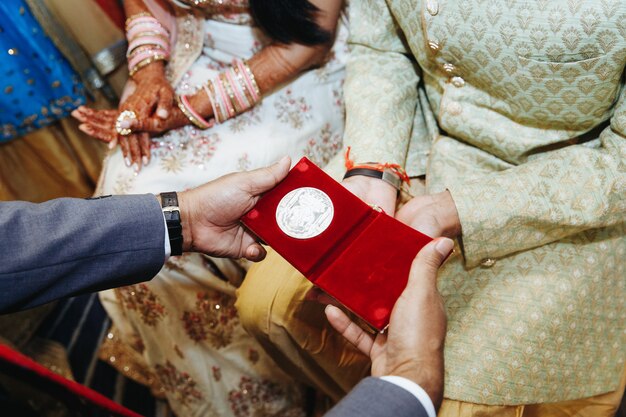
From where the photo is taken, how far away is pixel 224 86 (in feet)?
4.55

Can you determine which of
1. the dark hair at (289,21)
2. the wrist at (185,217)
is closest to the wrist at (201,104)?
the dark hair at (289,21)

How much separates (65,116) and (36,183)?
1.06 feet

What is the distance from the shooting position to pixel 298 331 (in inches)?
47.0

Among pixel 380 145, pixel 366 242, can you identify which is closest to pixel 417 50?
pixel 380 145

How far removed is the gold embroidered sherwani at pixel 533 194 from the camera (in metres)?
0.94

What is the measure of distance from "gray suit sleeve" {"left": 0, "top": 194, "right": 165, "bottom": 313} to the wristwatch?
2 cm

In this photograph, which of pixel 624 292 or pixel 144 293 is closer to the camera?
pixel 624 292

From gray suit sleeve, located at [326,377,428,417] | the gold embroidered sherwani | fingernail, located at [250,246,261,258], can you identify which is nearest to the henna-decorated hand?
fingernail, located at [250,246,261,258]

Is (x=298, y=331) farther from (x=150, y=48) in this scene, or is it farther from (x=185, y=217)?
(x=150, y=48)

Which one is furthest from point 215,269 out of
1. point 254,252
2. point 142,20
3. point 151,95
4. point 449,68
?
point 449,68

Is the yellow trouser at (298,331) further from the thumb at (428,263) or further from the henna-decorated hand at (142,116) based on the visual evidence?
the henna-decorated hand at (142,116)

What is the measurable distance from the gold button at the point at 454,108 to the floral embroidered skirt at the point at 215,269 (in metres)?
0.44

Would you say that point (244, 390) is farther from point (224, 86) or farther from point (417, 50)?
point (417, 50)

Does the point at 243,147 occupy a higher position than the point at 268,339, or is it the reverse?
the point at 243,147
